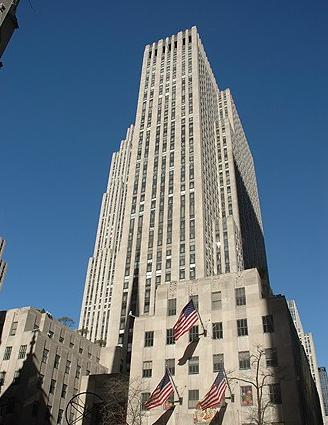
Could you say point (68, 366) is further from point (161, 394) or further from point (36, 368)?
point (161, 394)

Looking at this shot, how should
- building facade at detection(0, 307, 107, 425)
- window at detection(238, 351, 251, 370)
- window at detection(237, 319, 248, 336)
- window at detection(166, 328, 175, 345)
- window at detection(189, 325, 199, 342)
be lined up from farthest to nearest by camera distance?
building facade at detection(0, 307, 107, 425) → window at detection(166, 328, 175, 345) → window at detection(189, 325, 199, 342) → window at detection(237, 319, 248, 336) → window at detection(238, 351, 251, 370)

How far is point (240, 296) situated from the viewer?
59.1 meters

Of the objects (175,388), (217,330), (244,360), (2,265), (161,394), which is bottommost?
(161,394)

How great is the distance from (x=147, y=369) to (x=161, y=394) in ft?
28.5

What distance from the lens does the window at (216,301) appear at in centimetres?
5960

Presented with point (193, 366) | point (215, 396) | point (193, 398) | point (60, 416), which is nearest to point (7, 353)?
point (60, 416)

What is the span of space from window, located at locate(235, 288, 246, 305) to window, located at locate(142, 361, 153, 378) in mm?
14775

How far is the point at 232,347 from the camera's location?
5512cm

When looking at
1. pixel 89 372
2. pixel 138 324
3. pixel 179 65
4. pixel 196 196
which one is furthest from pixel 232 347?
pixel 179 65

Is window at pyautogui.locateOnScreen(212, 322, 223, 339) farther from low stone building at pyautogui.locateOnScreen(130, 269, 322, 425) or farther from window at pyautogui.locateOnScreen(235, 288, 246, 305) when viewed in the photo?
window at pyautogui.locateOnScreen(235, 288, 246, 305)

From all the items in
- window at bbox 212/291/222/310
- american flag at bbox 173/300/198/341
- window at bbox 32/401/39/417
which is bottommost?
window at bbox 32/401/39/417

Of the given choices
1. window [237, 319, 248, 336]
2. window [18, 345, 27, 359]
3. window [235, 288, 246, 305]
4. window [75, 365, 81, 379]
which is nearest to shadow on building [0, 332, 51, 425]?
window [18, 345, 27, 359]

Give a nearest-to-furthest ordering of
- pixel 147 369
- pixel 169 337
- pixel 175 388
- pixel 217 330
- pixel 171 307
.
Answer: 1. pixel 175 388
2. pixel 217 330
3. pixel 147 369
4. pixel 169 337
5. pixel 171 307

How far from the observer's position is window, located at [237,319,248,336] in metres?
55.9
